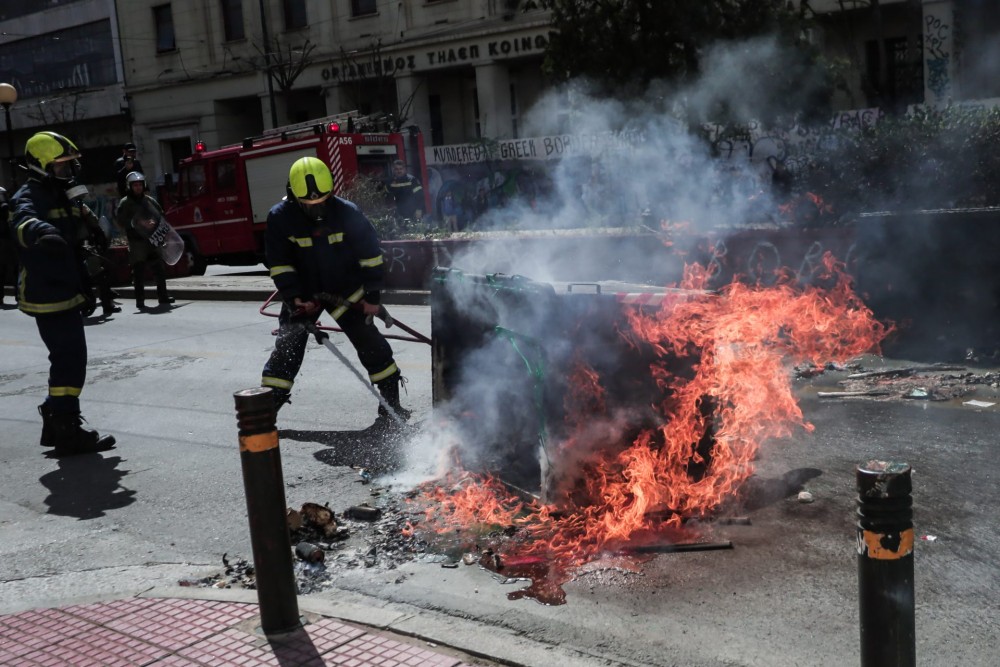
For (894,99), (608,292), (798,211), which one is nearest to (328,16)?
(894,99)

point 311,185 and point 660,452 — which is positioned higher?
point 311,185

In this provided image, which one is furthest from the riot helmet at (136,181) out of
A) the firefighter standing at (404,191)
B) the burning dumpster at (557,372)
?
the burning dumpster at (557,372)

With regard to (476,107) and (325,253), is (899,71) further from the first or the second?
(325,253)

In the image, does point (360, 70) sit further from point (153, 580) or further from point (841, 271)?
point (153, 580)

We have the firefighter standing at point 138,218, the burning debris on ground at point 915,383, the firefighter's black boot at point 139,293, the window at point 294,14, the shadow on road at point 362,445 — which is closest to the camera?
the shadow on road at point 362,445

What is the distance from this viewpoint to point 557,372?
16.1 ft

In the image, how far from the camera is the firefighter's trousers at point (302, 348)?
6.58 m

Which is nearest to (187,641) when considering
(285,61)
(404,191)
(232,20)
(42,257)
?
(42,257)

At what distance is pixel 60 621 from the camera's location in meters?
4.04

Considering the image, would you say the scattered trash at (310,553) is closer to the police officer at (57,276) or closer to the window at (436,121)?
the police officer at (57,276)

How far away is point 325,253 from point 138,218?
28.1 ft

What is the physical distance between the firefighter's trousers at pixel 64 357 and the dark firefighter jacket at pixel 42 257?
0.09 m

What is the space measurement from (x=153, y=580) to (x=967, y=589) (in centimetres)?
352

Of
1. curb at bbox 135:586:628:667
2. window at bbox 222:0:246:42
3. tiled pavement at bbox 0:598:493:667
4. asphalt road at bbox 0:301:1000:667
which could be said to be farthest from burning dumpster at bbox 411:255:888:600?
window at bbox 222:0:246:42
